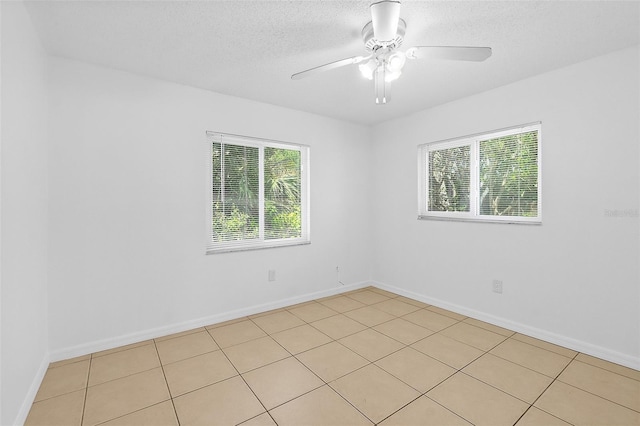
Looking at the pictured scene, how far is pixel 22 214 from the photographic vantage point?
5.82 feet

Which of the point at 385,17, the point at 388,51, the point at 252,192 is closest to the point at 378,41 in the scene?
the point at 388,51

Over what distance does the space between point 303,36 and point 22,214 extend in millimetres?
2082

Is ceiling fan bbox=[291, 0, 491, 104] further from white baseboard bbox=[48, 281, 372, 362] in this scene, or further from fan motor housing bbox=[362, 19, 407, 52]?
white baseboard bbox=[48, 281, 372, 362]

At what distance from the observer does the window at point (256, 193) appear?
3176 mm

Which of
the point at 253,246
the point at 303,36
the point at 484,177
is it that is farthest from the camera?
the point at 253,246

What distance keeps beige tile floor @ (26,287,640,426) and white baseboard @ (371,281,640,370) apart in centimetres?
7

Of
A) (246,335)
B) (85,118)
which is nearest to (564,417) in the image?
(246,335)

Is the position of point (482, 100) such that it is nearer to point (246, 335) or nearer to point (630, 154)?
point (630, 154)

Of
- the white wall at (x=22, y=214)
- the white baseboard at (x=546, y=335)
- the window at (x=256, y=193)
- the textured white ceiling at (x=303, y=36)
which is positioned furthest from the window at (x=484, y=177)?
the white wall at (x=22, y=214)

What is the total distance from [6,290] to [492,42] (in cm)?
333

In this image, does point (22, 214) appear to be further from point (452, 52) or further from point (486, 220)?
point (486, 220)

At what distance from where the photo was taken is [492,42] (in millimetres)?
2154

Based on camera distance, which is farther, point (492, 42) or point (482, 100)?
point (482, 100)

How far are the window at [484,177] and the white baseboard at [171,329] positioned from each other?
6.14 ft
